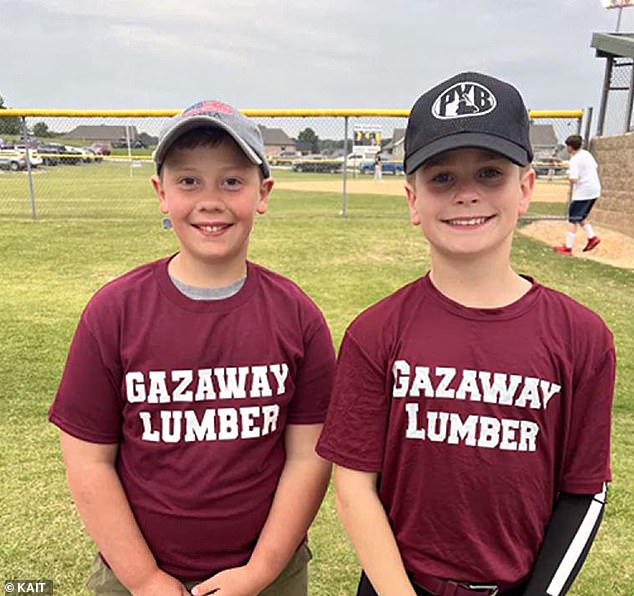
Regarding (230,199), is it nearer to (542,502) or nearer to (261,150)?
(261,150)

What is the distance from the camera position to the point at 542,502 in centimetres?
131

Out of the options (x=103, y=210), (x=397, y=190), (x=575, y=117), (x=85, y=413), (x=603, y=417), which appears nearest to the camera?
(x=603, y=417)

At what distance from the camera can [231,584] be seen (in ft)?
4.71

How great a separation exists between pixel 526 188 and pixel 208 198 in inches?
27.4

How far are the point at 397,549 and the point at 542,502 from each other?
12.5 inches

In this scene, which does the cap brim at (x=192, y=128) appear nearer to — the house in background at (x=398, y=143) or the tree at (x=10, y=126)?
the house in background at (x=398, y=143)

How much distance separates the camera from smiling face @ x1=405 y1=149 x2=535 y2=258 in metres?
1.26

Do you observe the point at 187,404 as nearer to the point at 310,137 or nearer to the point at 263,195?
the point at 263,195

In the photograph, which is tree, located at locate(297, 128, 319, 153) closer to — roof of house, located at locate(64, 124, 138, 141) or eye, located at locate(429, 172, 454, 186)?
roof of house, located at locate(64, 124, 138, 141)

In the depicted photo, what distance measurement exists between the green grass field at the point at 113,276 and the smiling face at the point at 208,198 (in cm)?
147

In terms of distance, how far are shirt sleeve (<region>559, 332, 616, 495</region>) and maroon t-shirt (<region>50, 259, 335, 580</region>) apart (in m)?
0.61

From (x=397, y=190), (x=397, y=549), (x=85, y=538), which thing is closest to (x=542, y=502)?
(x=397, y=549)

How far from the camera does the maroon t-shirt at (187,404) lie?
139cm

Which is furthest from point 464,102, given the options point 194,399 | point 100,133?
point 100,133
